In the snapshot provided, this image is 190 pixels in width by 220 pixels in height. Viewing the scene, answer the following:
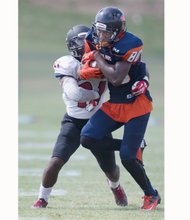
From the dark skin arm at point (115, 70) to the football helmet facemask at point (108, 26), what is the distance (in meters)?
0.12

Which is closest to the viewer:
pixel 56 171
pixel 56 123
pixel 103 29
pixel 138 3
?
pixel 103 29

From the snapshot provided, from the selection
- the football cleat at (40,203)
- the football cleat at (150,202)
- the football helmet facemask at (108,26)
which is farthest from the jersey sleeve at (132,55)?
the football cleat at (40,203)

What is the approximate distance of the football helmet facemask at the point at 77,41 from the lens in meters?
5.19

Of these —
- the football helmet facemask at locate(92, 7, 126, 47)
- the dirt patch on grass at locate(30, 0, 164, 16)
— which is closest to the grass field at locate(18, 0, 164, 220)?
the football helmet facemask at locate(92, 7, 126, 47)

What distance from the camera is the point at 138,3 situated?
31.5m

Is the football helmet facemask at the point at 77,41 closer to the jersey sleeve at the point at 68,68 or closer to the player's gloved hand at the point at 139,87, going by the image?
the jersey sleeve at the point at 68,68

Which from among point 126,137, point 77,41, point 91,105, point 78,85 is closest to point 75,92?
point 78,85

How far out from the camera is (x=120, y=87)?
5.08 meters

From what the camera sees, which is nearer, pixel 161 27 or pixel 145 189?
pixel 145 189

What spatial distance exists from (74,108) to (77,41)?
1.54 feet

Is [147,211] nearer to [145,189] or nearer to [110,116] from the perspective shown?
[145,189]
